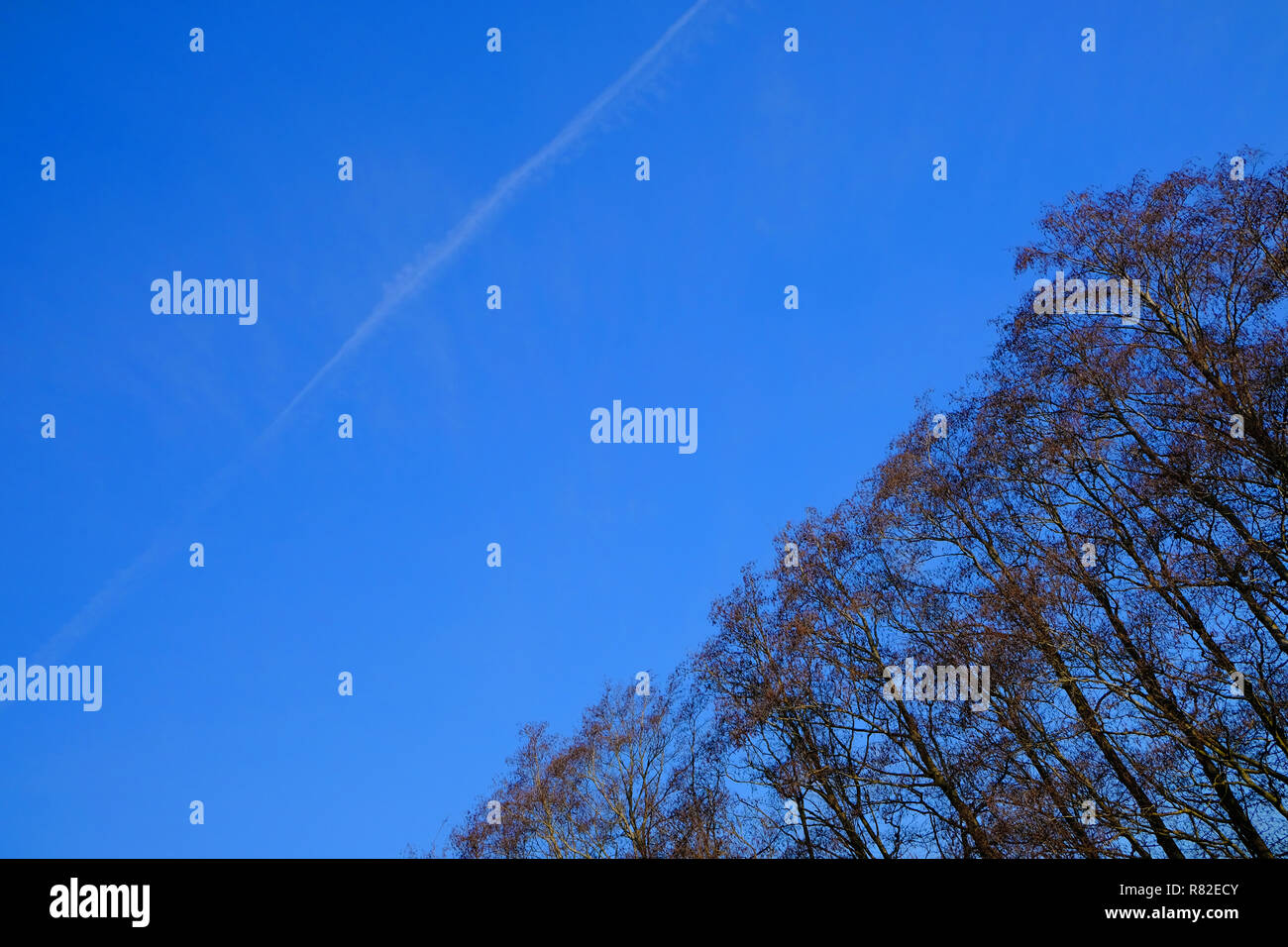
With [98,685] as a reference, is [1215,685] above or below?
below

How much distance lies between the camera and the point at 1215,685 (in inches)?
554

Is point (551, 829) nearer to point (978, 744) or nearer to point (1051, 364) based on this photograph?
point (978, 744)

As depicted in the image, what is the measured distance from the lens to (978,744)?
53.4 ft

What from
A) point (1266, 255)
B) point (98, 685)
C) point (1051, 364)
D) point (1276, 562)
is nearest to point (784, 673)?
point (1051, 364)

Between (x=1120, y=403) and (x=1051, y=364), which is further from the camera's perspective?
(x=1051, y=364)

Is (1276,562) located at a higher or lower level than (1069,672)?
higher

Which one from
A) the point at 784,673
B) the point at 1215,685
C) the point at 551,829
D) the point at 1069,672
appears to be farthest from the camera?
the point at 551,829

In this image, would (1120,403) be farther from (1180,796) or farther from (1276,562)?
(1180,796)
